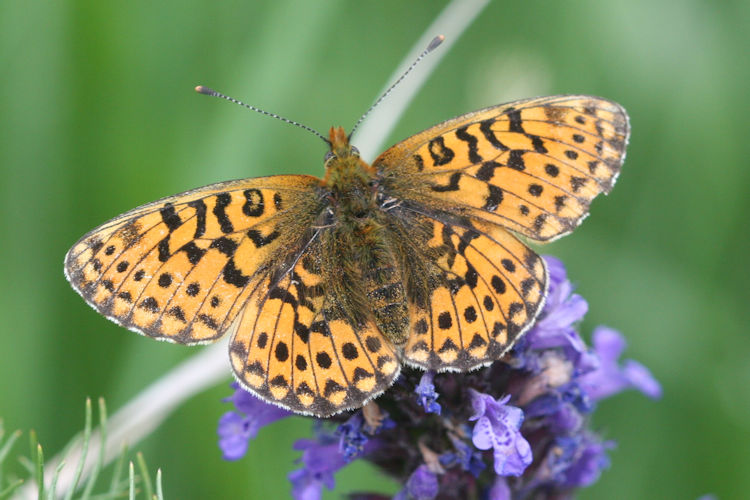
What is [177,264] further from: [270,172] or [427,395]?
[270,172]

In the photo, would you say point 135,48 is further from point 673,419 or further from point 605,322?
point 673,419

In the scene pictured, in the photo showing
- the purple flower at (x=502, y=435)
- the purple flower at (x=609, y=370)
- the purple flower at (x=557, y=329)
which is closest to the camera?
the purple flower at (x=502, y=435)

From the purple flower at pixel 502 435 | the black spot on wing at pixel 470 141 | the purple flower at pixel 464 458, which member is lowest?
the purple flower at pixel 464 458

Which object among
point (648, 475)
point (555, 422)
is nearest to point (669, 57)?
point (648, 475)

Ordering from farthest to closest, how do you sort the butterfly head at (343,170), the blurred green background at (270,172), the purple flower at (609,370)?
the blurred green background at (270,172)
the purple flower at (609,370)
the butterfly head at (343,170)

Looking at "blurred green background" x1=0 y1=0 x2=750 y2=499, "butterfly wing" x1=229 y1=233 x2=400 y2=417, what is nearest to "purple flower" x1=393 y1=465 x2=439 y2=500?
"butterfly wing" x1=229 y1=233 x2=400 y2=417

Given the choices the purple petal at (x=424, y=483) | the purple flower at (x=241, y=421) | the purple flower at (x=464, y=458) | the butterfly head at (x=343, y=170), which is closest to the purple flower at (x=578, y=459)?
the purple flower at (x=464, y=458)

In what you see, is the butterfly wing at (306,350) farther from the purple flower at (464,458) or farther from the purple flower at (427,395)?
the purple flower at (464,458)

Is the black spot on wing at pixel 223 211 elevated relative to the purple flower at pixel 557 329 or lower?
lower

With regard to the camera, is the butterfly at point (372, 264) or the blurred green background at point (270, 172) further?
the blurred green background at point (270, 172)
